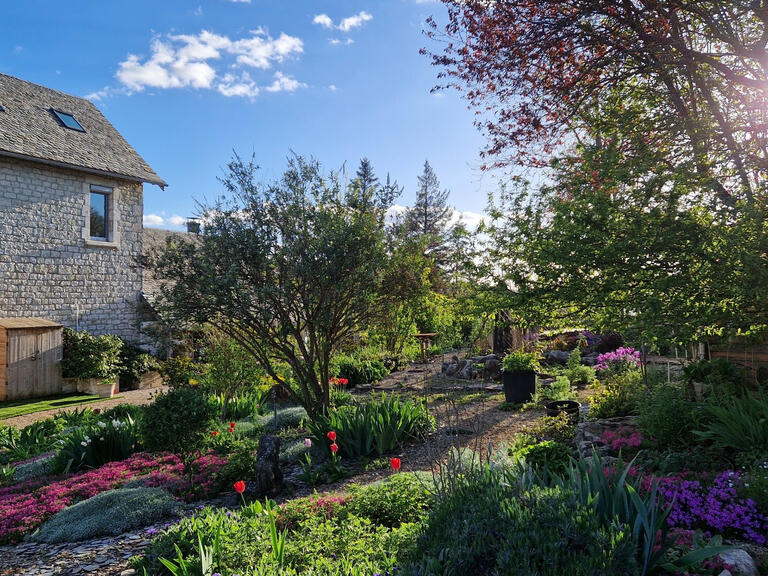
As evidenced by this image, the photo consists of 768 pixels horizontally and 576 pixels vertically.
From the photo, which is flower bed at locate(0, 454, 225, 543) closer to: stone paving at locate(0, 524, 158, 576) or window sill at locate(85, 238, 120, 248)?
stone paving at locate(0, 524, 158, 576)

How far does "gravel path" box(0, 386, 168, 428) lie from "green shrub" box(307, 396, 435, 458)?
407 centimetres

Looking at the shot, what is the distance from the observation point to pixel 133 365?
14531mm

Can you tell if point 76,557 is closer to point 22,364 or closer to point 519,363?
point 519,363

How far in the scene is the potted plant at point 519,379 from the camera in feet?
30.3

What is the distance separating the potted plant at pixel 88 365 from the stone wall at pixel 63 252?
2.61 feet

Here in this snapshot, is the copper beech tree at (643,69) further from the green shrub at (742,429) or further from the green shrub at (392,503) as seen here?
the green shrub at (392,503)

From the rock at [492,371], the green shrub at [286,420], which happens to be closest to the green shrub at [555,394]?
the rock at [492,371]

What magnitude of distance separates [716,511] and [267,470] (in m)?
3.95

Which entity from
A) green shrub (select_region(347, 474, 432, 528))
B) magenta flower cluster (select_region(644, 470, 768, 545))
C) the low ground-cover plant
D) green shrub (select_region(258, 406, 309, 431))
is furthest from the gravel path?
magenta flower cluster (select_region(644, 470, 768, 545))

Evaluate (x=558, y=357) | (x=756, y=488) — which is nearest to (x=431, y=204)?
(x=558, y=357)

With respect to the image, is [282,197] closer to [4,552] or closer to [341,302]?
[341,302]

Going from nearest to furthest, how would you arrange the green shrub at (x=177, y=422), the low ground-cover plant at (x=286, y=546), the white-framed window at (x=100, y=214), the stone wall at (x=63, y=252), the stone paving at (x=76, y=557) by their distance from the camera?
the low ground-cover plant at (x=286, y=546) → the stone paving at (x=76, y=557) → the green shrub at (x=177, y=422) → the stone wall at (x=63, y=252) → the white-framed window at (x=100, y=214)

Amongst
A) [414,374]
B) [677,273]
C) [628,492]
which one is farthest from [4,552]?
[414,374]

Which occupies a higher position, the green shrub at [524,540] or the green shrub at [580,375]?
the green shrub at [524,540]
